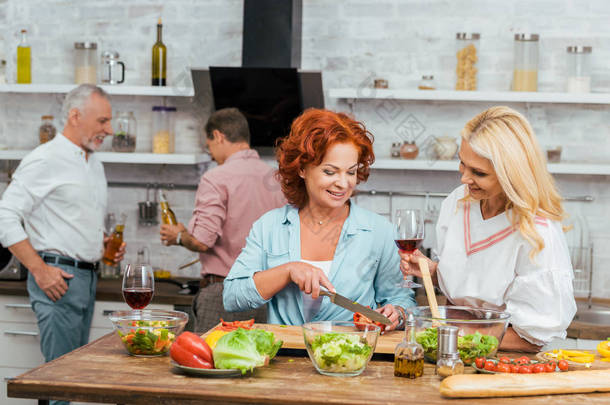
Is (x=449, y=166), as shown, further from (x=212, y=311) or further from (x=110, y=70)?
(x=110, y=70)

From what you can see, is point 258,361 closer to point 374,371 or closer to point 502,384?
point 374,371

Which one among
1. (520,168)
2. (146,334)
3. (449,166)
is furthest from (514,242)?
(449,166)

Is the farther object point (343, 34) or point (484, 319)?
point (343, 34)

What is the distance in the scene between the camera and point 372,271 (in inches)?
94.3

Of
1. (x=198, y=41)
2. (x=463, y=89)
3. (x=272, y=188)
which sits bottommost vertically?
(x=272, y=188)

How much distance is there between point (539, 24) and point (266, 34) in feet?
5.28

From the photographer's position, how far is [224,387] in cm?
169

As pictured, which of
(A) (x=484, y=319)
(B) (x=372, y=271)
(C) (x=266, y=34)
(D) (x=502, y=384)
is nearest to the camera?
(D) (x=502, y=384)

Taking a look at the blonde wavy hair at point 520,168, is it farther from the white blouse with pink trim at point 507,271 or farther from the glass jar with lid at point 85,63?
the glass jar with lid at point 85,63

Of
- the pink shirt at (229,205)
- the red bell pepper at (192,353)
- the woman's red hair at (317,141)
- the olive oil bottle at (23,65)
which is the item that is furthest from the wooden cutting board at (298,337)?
the olive oil bottle at (23,65)

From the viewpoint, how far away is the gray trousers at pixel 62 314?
3.54 metres

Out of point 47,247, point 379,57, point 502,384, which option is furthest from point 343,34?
point 502,384

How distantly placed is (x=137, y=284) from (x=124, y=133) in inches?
101

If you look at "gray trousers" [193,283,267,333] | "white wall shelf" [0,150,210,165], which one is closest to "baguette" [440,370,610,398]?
"gray trousers" [193,283,267,333]
